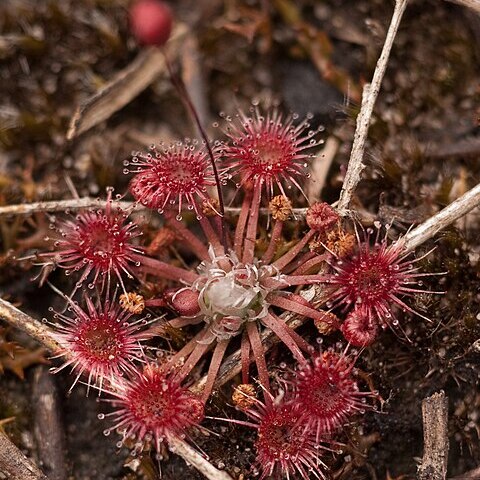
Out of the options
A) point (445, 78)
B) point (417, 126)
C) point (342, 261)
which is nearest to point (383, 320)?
point (342, 261)

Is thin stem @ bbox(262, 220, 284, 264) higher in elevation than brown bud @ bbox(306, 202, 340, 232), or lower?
lower

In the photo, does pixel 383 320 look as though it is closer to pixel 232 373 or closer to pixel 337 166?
pixel 232 373

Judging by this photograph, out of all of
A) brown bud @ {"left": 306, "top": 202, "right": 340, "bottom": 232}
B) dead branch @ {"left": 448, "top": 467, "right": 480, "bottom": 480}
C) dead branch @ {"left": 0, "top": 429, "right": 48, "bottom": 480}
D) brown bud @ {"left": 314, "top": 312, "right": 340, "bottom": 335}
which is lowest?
dead branch @ {"left": 0, "top": 429, "right": 48, "bottom": 480}

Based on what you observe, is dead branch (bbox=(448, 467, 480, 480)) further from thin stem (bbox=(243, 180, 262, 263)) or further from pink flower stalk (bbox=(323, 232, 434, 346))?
thin stem (bbox=(243, 180, 262, 263))

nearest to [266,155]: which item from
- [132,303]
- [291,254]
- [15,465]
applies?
[291,254]

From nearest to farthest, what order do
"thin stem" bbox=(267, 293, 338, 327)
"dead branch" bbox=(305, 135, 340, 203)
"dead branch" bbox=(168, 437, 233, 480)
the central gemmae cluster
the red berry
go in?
the red berry, "dead branch" bbox=(168, 437, 233, 480), the central gemmae cluster, "thin stem" bbox=(267, 293, 338, 327), "dead branch" bbox=(305, 135, 340, 203)

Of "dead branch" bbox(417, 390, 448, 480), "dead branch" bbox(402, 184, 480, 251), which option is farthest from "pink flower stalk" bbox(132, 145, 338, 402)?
"dead branch" bbox(417, 390, 448, 480)

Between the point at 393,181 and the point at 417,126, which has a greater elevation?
the point at 417,126
